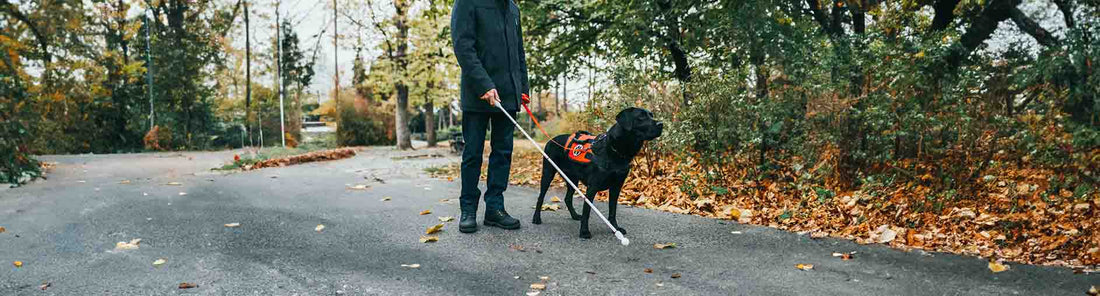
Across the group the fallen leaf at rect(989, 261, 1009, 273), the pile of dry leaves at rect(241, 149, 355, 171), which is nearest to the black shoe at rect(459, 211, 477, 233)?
the fallen leaf at rect(989, 261, 1009, 273)

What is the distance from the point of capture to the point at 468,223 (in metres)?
4.08

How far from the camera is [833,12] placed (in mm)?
9023

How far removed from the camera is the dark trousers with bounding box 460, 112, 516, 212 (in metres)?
4.06

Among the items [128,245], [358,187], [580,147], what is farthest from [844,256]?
[358,187]

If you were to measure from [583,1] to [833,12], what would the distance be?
3784 mm

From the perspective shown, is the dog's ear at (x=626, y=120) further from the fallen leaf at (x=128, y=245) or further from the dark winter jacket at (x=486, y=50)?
the fallen leaf at (x=128, y=245)

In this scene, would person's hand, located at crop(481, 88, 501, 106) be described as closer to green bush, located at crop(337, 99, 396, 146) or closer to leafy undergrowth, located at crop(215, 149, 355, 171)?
leafy undergrowth, located at crop(215, 149, 355, 171)

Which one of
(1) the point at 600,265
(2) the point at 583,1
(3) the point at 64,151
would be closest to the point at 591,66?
(2) the point at 583,1

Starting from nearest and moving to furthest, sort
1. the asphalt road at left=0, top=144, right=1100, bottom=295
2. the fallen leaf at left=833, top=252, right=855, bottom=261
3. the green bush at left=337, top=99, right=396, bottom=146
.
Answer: the asphalt road at left=0, top=144, right=1100, bottom=295 → the fallen leaf at left=833, top=252, right=855, bottom=261 → the green bush at left=337, top=99, right=396, bottom=146

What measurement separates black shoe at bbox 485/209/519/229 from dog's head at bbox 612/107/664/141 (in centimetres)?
112

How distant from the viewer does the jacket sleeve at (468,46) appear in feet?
12.4

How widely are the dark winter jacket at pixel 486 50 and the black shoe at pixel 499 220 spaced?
77cm

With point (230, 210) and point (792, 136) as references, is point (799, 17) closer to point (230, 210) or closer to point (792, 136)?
point (792, 136)

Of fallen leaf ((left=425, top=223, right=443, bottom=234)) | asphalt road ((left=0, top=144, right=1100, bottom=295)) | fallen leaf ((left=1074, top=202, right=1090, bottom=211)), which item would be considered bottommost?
asphalt road ((left=0, top=144, right=1100, bottom=295))
